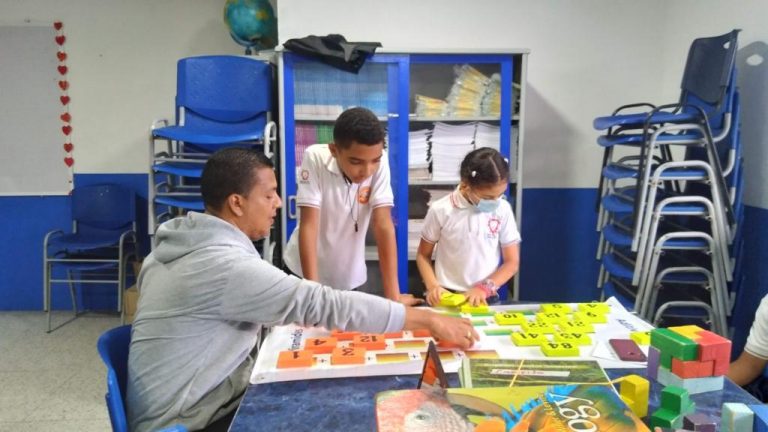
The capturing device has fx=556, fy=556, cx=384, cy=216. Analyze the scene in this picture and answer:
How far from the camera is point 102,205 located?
409 centimetres

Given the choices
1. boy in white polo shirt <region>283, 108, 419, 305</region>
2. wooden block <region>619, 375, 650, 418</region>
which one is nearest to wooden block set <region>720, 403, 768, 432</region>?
wooden block <region>619, 375, 650, 418</region>

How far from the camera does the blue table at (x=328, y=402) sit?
3.80 ft

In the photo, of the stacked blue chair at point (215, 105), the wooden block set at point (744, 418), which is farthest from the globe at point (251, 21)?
the wooden block set at point (744, 418)

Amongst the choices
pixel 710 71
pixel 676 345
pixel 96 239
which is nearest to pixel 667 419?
pixel 676 345

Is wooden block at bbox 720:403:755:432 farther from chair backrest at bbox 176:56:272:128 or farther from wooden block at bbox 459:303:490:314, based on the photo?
chair backrest at bbox 176:56:272:128

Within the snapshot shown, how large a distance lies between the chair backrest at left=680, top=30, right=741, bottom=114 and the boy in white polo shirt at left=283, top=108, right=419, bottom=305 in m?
1.73

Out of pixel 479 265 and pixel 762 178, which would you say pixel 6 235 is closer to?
pixel 479 265

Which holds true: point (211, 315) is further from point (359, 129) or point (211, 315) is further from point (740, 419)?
point (740, 419)

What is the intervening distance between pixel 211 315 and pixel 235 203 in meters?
0.30

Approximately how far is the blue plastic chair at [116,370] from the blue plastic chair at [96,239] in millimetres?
2579

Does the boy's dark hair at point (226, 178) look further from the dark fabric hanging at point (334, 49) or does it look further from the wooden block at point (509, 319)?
→ the dark fabric hanging at point (334, 49)

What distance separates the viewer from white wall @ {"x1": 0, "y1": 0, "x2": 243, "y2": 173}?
13.3 ft

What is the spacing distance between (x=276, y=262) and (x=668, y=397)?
2.71m

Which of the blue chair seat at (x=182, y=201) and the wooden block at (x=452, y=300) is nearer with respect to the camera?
the wooden block at (x=452, y=300)
